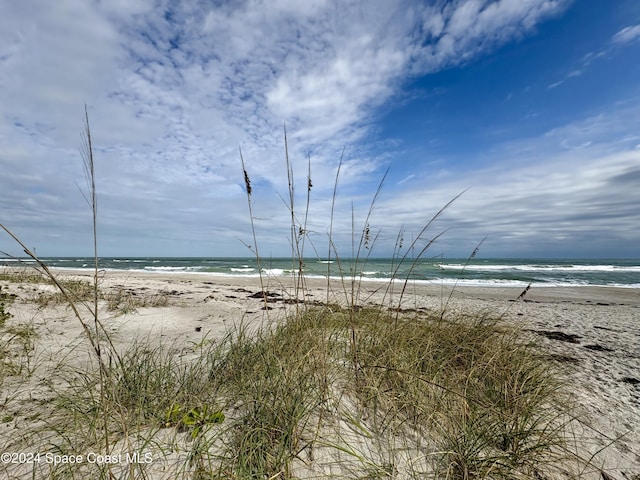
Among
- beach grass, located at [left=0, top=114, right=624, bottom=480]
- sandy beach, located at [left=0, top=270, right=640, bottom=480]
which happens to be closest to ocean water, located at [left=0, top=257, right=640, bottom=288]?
sandy beach, located at [left=0, top=270, right=640, bottom=480]

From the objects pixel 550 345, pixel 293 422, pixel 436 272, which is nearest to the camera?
pixel 293 422

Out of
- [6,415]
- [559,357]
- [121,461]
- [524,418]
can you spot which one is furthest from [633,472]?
[6,415]

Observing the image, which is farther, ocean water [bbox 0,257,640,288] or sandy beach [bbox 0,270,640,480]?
ocean water [bbox 0,257,640,288]

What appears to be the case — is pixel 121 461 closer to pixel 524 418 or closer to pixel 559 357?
pixel 524 418

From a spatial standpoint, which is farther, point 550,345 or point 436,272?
point 436,272

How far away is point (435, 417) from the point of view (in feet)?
6.36

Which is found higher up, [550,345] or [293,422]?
[293,422]

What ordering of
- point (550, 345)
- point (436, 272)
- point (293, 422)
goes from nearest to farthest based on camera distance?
point (293, 422) < point (550, 345) < point (436, 272)

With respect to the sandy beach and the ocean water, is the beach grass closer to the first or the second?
the sandy beach

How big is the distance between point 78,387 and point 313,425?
Answer: 6.25 ft

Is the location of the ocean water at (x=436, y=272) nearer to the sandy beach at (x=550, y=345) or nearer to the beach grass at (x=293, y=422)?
the sandy beach at (x=550, y=345)

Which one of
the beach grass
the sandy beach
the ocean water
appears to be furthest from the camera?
the ocean water

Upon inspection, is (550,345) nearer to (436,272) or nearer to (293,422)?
(293,422)

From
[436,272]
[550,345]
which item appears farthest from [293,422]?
[436,272]
